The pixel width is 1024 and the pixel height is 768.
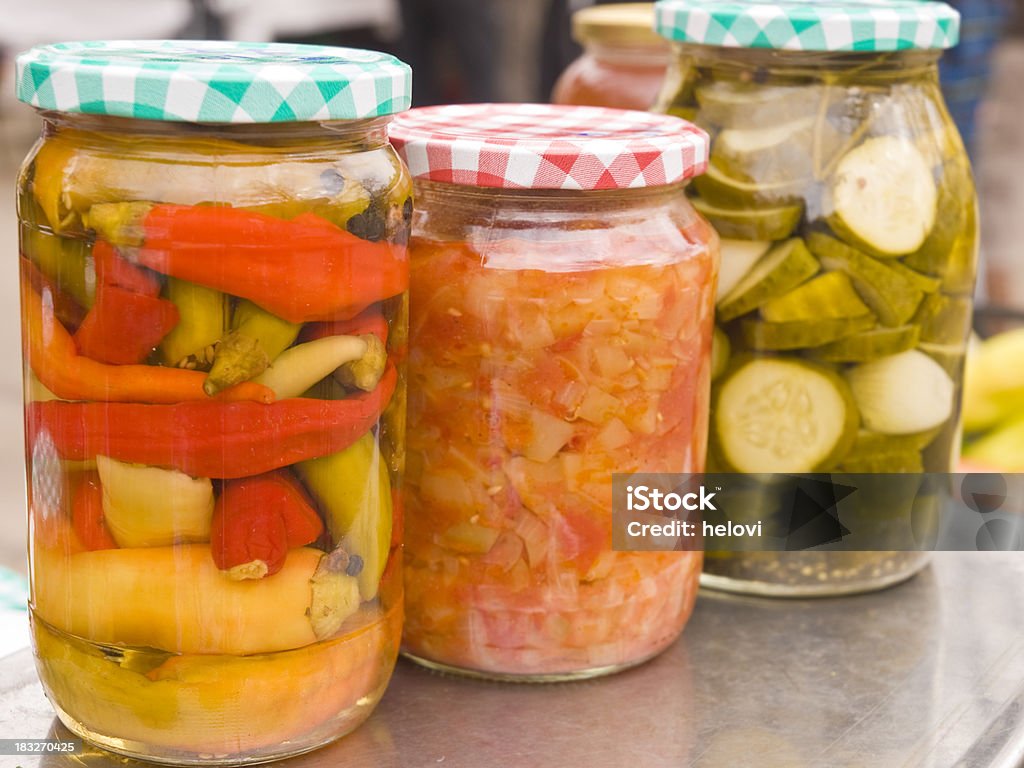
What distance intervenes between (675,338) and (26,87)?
0.41 metres

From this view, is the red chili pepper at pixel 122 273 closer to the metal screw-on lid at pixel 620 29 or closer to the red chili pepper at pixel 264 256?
the red chili pepper at pixel 264 256

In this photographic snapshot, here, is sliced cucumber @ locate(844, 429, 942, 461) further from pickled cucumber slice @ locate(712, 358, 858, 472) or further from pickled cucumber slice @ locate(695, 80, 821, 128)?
pickled cucumber slice @ locate(695, 80, 821, 128)

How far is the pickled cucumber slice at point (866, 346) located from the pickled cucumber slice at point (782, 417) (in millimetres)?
13

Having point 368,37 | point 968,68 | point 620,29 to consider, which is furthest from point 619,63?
point 368,37

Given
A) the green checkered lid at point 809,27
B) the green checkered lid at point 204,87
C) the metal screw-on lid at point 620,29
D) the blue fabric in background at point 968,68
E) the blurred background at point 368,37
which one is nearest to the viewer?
the green checkered lid at point 204,87

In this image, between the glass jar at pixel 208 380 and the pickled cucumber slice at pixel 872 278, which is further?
the pickled cucumber slice at pixel 872 278

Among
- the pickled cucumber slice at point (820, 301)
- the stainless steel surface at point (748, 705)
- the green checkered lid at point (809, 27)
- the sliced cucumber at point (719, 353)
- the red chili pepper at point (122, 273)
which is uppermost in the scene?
the green checkered lid at point (809, 27)

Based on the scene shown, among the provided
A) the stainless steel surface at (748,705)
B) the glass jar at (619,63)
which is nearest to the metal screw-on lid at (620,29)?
the glass jar at (619,63)

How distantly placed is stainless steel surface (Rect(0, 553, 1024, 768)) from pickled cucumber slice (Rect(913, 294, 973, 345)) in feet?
0.71

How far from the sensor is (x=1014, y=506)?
4.10 ft

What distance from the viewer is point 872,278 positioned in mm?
946

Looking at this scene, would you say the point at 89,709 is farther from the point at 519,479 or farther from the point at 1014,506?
the point at 1014,506

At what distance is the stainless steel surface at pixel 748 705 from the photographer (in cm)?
83

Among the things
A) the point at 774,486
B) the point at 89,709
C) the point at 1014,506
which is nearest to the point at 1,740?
the point at 89,709
